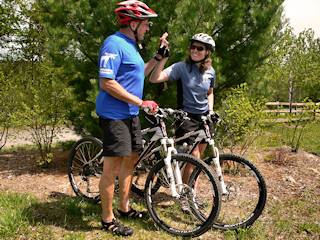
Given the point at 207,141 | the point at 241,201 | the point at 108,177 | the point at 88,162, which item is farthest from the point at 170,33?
the point at 241,201

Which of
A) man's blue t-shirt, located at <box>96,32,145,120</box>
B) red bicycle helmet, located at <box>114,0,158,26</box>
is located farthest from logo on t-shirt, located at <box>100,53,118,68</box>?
red bicycle helmet, located at <box>114,0,158,26</box>

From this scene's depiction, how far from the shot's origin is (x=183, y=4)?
409 centimetres

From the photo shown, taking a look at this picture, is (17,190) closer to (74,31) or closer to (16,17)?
(74,31)

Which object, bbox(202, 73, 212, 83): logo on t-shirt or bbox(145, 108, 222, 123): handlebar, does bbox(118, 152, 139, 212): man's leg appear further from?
bbox(202, 73, 212, 83): logo on t-shirt

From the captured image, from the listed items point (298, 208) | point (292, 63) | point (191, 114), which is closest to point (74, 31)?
point (191, 114)

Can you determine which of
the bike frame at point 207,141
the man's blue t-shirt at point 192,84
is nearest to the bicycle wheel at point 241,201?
the bike frame at point 207,141

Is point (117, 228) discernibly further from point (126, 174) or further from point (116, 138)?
point (116, 138)

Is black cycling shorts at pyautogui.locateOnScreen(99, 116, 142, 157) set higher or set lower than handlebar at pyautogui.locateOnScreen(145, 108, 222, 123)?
lower

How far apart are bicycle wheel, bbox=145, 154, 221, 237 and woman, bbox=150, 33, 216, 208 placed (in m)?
0.32

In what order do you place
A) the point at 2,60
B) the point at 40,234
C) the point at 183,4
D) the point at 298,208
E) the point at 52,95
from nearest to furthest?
1. the point at 40,234
2. the point at 298,208
3. the point at 183,4
4. the point at 52,95
5. the point at 2,60

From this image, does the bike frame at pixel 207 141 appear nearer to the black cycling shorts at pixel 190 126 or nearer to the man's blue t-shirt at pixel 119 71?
the black cycling shorts at pixel 190 126

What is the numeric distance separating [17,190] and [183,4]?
3854 mm

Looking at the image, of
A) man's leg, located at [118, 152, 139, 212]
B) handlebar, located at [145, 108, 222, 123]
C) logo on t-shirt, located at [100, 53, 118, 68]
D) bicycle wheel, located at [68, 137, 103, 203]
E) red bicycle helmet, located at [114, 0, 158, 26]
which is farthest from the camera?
bicycle wheel, located at [68, 137, 103, 203]

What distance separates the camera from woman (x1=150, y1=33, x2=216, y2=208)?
3189mm
